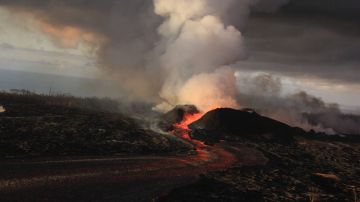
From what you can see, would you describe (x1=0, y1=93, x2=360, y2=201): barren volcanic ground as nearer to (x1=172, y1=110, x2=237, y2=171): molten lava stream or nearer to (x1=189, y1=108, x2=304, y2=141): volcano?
(x1=172, y1=110, x2=237, y2=171): molten lava stream

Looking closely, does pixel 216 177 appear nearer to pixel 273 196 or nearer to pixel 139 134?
pixel 273 196

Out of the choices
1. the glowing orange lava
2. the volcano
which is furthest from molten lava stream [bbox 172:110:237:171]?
the volcano

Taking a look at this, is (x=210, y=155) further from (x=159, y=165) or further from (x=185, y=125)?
(x=185, y=125)

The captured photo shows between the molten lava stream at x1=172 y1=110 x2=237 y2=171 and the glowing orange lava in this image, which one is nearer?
the molten lava stream at x1=172 y1=110 x2=237 y2=171

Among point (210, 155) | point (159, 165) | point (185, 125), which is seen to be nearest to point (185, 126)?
point (185, 125)

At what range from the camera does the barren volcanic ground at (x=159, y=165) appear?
4972cm

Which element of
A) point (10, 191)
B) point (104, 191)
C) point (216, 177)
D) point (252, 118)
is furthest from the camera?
point (252, 118)

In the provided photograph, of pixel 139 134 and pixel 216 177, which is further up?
pixel 139 134

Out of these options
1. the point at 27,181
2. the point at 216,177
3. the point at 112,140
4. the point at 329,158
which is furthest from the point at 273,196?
the point at 329,158

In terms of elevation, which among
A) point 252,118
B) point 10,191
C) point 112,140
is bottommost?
point 10,191

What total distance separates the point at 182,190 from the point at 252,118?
74.4 meters

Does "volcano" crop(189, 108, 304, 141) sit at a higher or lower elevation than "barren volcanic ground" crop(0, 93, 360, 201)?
higher

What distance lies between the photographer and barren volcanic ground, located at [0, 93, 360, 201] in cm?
4972

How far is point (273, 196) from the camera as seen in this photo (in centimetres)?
5400
